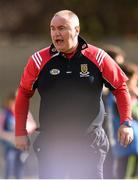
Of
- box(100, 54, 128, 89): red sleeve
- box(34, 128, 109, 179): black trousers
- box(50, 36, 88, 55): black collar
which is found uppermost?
box(50, 36, 88, 55): black collar

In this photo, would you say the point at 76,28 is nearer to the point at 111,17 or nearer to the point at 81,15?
the point at 81,15

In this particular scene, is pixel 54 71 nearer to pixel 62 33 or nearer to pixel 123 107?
pixel 62 33

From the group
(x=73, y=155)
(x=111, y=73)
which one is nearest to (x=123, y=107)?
(x=111, y=73)

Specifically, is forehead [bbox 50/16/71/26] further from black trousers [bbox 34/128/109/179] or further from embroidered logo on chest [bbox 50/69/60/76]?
black trousers [bbox 34/128/109/179]

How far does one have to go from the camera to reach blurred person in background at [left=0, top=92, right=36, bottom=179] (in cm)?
1135

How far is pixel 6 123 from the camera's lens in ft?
38.2

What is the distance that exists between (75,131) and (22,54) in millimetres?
20680

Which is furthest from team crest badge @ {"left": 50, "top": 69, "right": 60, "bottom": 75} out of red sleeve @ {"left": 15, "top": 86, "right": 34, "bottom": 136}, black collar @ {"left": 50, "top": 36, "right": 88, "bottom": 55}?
red sleeve @ {"left": 15, "top": 86, "right": 34, "bottom": 136}

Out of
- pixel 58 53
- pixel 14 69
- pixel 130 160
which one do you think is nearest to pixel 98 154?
pixel 58 53

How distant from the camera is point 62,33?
276 inches

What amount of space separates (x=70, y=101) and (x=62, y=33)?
1.66ft

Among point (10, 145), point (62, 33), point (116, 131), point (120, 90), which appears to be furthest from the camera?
point (10, 145)

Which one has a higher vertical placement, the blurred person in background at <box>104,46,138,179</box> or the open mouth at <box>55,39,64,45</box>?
the open mouth at <box>55,39,64,45</box>

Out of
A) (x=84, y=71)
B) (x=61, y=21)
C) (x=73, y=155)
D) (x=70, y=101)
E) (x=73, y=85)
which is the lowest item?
(x=73, y=155)
